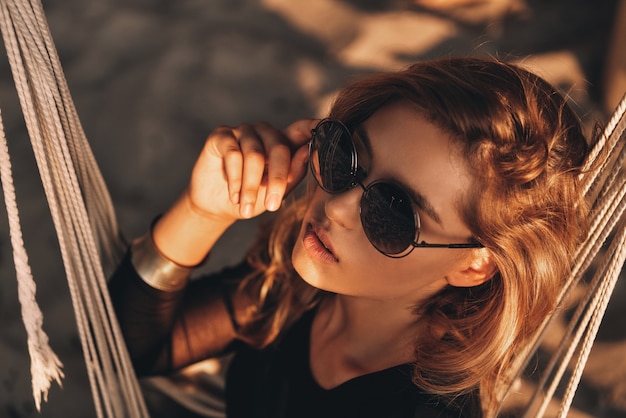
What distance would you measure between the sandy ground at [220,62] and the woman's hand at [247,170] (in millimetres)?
617

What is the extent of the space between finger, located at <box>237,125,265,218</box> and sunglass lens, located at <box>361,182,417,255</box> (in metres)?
0.20

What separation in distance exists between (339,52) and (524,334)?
46.5 inches

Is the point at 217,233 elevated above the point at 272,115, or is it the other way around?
the point at 272,115

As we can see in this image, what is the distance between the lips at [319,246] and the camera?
0.94 m

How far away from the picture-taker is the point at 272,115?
6.13ft

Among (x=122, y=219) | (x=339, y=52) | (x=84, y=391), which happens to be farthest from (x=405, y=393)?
(x=339, y=52)

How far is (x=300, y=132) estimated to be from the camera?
1.07 m

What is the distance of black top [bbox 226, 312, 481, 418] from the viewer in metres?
0.97

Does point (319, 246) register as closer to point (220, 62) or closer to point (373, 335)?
point (373, 335)

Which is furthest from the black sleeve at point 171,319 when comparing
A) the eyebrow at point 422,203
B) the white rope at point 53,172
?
the eyebrow at point 422,203

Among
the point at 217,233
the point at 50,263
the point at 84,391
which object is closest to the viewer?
the point at 217,233

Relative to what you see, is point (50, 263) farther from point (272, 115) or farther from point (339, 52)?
point (339, 52)

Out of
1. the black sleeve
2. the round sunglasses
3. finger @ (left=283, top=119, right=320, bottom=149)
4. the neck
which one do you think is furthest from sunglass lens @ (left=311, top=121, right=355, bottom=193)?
the black sleeve

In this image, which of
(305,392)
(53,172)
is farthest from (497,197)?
(53,172)
